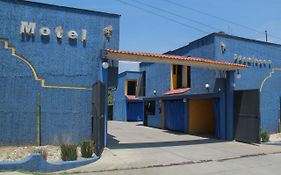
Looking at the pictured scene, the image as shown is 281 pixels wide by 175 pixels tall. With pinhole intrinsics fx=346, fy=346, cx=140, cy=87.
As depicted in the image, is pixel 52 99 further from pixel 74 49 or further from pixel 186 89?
pixel 186 89

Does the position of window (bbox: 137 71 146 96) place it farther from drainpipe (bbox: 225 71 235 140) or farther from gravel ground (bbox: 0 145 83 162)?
gravel ground (bbox: 0 145 83 162)

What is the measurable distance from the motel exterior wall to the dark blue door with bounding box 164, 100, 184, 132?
82.5 inches

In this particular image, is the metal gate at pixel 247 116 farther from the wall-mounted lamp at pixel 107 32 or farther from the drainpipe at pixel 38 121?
the drainpipe at pixel 38 121

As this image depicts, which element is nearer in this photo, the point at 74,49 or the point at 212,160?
the point at 212,160

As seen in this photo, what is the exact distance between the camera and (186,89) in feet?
72.5

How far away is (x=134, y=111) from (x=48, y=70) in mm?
26751

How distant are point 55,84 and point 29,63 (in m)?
1.29

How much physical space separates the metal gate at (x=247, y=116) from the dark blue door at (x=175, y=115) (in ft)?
16.8

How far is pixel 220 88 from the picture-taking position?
17.9 m

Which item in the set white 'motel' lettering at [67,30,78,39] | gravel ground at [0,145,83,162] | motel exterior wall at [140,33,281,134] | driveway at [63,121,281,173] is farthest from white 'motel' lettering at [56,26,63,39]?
motel exterior wall at [140,33,281,134]

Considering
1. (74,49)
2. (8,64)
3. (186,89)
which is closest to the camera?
(8,64)

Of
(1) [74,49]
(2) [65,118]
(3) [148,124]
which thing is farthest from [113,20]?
(3) [148,124]

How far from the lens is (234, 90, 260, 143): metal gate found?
16406 mm

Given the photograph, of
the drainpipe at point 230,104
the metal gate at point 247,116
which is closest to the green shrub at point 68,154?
the metal gate at point 247,116
